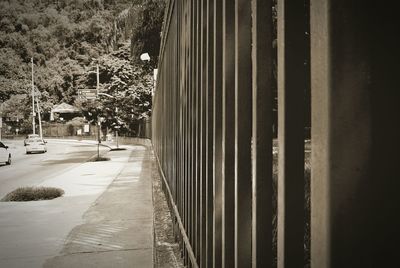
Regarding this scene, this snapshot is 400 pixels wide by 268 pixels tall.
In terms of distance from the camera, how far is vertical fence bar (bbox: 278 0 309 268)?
33.1 inches

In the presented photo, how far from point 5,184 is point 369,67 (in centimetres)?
1234

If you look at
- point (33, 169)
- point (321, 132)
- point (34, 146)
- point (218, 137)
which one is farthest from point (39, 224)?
point (34, 146)

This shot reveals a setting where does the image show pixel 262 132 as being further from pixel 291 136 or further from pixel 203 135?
pixel 203 135

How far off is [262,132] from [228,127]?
1.41ft

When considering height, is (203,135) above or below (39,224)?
above

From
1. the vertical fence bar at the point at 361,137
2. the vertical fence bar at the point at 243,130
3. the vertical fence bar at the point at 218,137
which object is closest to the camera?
the vertical fence bar at the point at 361,137

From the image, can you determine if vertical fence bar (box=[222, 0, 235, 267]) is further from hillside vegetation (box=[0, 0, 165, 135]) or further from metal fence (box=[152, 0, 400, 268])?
hillside vegetation (box=[0, 0, 165, 135])

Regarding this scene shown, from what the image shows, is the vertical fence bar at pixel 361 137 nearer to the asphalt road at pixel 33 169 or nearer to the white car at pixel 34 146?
the asphalt road at pixel 33 169

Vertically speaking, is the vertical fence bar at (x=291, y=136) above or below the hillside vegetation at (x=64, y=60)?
below

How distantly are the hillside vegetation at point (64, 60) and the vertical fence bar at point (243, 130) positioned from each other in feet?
107

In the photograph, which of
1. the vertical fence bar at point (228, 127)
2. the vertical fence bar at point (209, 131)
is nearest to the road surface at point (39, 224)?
the vertical fence bar at point (209, 131)

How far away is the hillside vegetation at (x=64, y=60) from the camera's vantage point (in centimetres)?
4088

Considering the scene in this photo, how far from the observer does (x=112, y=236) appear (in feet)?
15.7

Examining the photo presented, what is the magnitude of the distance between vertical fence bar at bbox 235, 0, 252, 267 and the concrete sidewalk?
2573 millimetres
